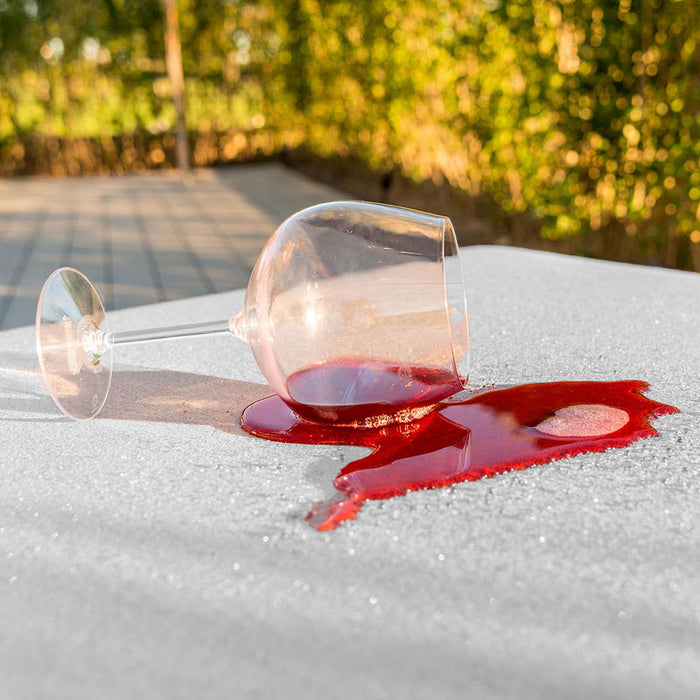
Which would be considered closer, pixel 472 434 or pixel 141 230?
pixel 472 434

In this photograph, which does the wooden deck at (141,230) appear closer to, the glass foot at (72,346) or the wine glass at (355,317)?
the glass foot at (72,346)

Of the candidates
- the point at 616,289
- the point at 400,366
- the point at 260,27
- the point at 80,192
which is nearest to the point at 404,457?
the point at 400,366

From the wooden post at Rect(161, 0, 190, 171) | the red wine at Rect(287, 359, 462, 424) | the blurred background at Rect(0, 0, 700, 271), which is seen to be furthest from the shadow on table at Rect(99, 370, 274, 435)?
the wooden post at Rect(161, 0, 190, 171)

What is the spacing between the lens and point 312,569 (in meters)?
0.89

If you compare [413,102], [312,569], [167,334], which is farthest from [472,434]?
[413,102]

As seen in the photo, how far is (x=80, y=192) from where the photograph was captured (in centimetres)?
745

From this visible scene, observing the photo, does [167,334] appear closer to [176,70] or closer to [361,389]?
[361,389]

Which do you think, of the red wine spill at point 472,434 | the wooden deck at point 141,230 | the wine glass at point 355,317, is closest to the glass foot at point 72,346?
the wine glass at point 355,317

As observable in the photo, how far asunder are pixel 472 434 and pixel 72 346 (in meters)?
0.61

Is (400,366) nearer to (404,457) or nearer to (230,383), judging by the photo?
(404,457)

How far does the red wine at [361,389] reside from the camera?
47.1 inches

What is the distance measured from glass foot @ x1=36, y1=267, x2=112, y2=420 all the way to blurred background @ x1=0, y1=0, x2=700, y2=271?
243cm

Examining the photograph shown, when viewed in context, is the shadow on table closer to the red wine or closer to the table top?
the table top

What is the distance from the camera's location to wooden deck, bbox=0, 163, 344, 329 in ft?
12.9
